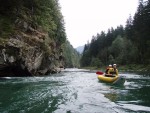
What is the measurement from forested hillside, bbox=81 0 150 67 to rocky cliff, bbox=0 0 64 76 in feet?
105

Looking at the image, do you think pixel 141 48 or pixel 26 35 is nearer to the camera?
pixel 26 35

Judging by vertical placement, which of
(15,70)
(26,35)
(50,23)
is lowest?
(15,70)

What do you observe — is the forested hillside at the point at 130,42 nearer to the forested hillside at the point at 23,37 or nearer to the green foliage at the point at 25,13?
the green foliage at the point at 25,13

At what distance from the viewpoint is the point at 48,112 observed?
456 inches

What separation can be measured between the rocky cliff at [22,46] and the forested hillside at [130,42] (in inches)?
1261

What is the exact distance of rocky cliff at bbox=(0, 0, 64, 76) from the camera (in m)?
31.4

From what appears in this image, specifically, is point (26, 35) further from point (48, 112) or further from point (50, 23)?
point (48, 112)

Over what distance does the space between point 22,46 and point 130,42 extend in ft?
221

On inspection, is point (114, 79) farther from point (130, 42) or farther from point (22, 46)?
point (130, 42)

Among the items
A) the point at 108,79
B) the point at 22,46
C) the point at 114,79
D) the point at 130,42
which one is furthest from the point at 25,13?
the point at 130,42

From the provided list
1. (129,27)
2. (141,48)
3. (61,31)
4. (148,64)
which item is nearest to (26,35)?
(61,31)

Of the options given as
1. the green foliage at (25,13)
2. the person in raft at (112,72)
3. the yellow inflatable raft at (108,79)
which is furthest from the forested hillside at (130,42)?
the yellow inflatable raft at (108,79)

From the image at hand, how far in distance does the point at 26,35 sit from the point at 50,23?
14580mm

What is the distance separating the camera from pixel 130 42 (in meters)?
95.6
